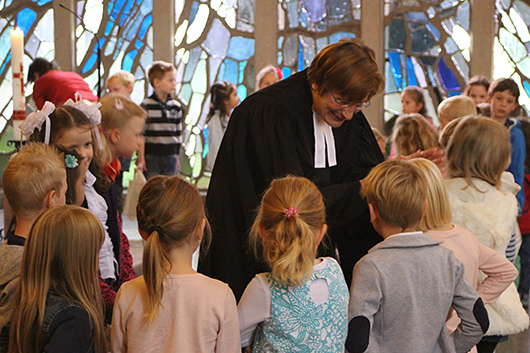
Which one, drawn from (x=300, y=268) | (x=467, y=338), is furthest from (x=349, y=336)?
(x=467, y=338)

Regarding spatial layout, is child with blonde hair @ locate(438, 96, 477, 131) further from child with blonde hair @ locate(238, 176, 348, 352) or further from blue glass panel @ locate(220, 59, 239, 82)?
blue glass panel @ locate(220, 59, 239, 82)

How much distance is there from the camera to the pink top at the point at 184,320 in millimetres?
2105

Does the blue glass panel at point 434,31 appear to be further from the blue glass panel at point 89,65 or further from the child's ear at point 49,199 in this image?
the child's ear at point 49,199

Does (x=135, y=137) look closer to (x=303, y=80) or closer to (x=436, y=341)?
(x=303, y=80)

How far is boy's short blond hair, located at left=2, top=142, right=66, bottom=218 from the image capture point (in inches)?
95.3

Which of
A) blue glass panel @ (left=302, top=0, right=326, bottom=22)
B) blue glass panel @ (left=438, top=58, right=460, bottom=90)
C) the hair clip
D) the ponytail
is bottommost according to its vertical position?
the ponytail

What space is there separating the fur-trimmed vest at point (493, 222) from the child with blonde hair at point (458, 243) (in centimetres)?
36

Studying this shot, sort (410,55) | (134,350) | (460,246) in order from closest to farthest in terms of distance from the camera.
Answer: (134,350) < (460,246) < (410,55)

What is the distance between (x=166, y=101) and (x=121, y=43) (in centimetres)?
294

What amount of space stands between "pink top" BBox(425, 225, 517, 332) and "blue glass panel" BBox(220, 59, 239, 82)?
22.8 ft

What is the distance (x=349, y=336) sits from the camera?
231cm

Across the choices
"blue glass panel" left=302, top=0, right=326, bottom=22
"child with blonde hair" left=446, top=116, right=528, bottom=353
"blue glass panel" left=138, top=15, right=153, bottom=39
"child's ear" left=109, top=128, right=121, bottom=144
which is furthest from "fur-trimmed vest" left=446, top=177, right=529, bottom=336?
"blue glass panel" left=138, top=15, right=153, bottom=39

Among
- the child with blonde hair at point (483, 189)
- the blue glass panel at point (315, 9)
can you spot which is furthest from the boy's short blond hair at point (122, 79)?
the child with blonde hair at point (483, 189)

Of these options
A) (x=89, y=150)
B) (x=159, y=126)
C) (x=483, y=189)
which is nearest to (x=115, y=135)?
(x=89, y=150)
